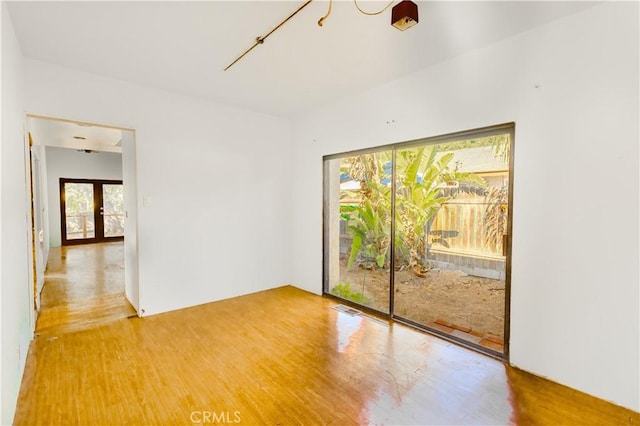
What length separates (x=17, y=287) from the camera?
2154mm

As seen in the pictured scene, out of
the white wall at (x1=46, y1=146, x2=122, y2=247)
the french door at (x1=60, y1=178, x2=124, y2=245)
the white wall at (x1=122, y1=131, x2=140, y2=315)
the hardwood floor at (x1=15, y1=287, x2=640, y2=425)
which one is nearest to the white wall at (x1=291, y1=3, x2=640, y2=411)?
the hardwood floor at (x1=15, y1=287, x2=640, y2=425)

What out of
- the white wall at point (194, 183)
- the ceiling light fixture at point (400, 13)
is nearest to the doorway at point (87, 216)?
the white wall at point (194, 183)

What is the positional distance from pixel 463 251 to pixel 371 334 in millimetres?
1266

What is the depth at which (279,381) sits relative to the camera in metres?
2.28

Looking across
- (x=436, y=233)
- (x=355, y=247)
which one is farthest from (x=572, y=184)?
(x=355, y=247)

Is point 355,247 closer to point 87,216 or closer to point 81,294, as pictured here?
point 81,294

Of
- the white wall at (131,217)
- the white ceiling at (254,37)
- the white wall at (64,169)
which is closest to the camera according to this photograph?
the white ceiling at (254,37)

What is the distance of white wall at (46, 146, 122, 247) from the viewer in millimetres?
8680

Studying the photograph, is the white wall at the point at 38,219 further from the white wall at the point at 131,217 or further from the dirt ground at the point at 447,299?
the dirt ground at the point at 447,299

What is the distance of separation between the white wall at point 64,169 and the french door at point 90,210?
0.13 metres

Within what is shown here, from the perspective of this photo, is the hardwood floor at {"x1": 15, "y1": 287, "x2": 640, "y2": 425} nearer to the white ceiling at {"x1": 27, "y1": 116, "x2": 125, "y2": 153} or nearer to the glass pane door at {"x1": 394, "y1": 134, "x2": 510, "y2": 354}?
the glass pane door at {"x1": 394, "y1": 134, "x2": 510, "y2": 354}

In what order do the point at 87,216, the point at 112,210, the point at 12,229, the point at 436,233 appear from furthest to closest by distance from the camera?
the point at 112,210
the point at 87,216
the point at 436,233
the point at 12,229

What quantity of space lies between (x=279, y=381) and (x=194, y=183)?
8.64 ft

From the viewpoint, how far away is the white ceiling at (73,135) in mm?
4910
